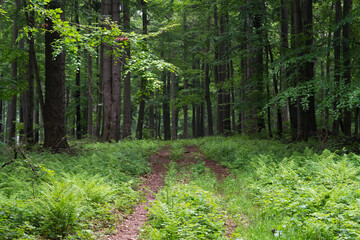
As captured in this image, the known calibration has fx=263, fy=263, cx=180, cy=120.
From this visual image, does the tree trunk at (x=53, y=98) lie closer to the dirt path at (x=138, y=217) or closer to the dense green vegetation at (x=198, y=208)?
the dense green vegetation at (x=198, y=208)

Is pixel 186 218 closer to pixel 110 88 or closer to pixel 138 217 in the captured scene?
pixel 138 217

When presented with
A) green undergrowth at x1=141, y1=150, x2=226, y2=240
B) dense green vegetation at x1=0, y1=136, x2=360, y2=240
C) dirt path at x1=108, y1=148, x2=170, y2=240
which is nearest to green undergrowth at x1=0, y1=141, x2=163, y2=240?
dense green vegetation at x1=0, y1=136, x2=360, y2=240

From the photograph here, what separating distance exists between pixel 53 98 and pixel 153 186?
5.75 meters

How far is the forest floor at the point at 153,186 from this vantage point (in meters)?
4.86

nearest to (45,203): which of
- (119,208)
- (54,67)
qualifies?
(119,208)

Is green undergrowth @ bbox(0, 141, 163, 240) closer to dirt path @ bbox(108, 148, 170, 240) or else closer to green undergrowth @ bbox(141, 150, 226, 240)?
dirt path @ bbox(108, 148, 170, 240)

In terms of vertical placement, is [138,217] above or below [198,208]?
below

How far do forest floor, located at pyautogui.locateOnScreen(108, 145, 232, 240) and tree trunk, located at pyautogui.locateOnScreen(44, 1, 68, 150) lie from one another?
4.14 meters

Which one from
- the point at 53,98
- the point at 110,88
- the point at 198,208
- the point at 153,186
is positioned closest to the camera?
the point at 198,208

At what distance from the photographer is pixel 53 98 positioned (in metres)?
10.6

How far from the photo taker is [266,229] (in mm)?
4508

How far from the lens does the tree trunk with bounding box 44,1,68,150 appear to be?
10.6 meters

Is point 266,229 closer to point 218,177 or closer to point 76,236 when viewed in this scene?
point 76,236

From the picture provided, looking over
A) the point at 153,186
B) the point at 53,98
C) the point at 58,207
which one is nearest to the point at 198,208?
the point at 58,207
